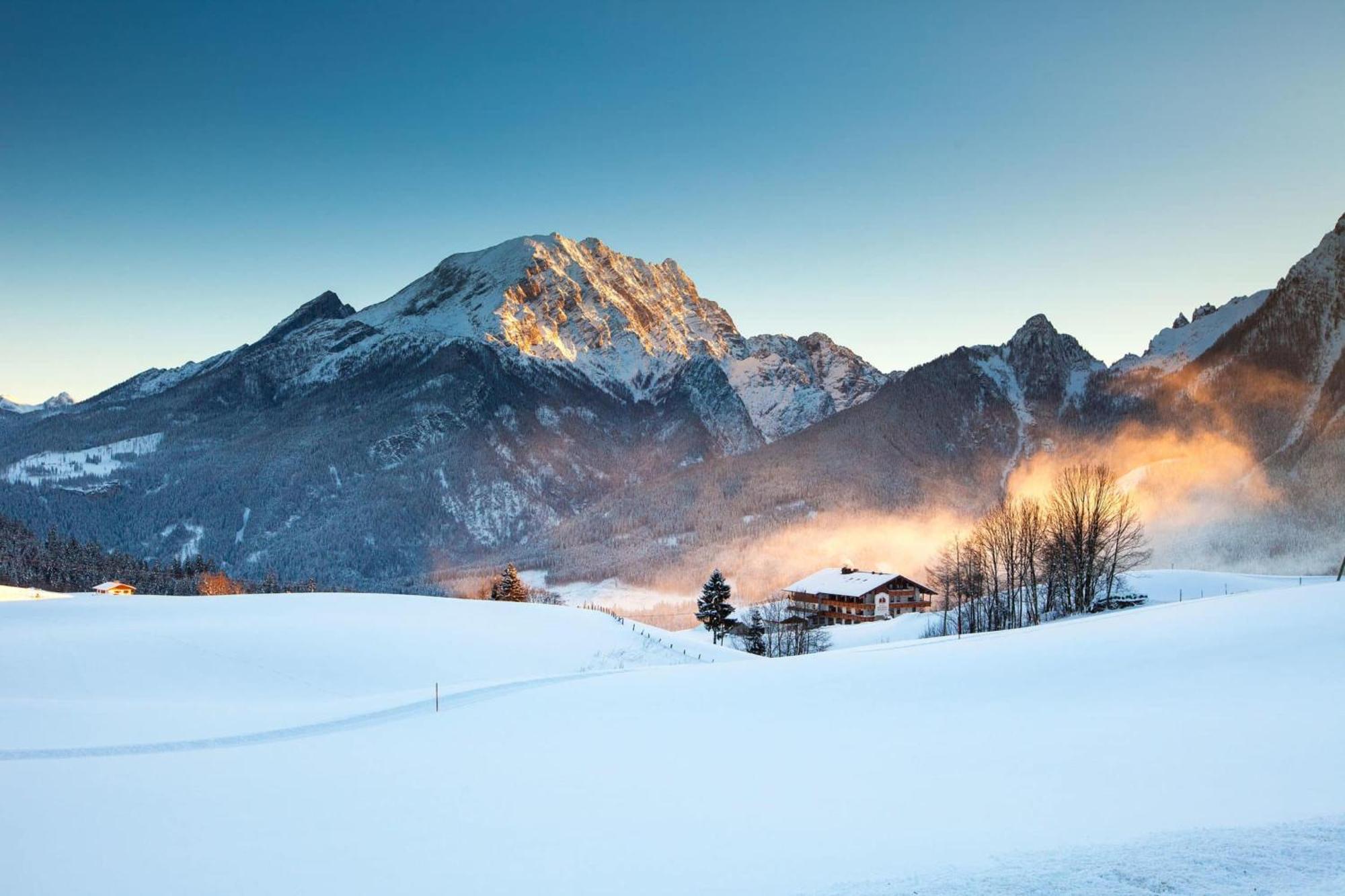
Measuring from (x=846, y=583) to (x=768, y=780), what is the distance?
272 feet

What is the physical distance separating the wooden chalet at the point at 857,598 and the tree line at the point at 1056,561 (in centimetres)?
2249

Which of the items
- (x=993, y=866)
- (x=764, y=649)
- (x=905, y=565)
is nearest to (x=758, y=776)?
(x=993, y=866)

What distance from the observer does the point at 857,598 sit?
85.7 metres

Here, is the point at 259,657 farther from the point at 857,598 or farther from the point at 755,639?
the point at 857,598

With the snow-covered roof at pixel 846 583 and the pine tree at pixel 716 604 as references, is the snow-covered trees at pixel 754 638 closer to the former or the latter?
the pine tree at pixel 716 604

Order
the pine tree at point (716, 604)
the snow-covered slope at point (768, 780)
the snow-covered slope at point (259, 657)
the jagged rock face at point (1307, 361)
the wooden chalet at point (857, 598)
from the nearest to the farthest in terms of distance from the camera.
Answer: the snow-covered slope at point (768, 780) < the snow-covered slope at point (259, 657) < the pine tree at point (716, 604) < the wooden chalet at point (857, 598) < the jagged rock face at point (1307, 361)

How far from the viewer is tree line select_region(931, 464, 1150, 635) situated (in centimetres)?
4722

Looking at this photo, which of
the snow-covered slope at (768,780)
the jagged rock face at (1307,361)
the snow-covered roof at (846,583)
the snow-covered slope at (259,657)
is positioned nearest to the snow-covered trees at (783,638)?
the snow-covered roof at (846,583)

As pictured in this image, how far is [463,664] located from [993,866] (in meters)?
30.7

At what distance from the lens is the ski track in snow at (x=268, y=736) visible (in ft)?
48.1

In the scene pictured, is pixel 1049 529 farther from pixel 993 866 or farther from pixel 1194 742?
pixel 993 866

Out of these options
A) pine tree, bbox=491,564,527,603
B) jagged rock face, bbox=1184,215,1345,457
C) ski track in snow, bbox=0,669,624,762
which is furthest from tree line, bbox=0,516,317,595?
jagged rock face, bbox=1184,215,1345,457

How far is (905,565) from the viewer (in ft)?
497

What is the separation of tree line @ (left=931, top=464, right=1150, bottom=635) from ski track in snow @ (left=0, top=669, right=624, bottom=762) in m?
39.2
